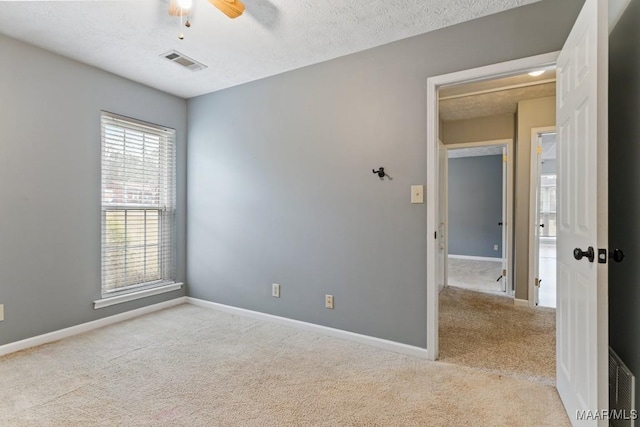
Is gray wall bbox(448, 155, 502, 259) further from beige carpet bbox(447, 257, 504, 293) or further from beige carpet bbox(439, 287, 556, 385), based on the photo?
beige carpet bbox(439, 287, 556, 385)

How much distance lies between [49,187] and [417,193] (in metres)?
3.08

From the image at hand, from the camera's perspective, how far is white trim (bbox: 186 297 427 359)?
2.50 meters

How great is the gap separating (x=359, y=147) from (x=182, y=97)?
2420 mm

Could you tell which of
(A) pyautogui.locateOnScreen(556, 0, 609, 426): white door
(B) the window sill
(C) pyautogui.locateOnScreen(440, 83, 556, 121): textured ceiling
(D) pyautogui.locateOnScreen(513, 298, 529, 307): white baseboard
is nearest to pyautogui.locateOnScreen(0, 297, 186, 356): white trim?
(B) the window sill

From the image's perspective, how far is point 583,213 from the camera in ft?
4.84

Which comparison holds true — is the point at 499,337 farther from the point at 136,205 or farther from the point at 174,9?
the point at 136,205

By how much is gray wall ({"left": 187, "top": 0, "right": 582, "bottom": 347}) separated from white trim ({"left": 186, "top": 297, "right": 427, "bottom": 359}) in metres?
0.05

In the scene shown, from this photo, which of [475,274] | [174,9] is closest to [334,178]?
[174,9]

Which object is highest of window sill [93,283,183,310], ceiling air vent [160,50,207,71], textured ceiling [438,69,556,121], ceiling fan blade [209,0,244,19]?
textured ceiling [438,69,556,121]

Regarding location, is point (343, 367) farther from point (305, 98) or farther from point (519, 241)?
point (519, 241)

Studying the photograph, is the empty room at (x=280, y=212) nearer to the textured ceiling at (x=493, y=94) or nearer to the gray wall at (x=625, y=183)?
the gray wall at (x=625, y=183)

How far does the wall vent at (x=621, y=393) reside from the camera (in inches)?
54.3

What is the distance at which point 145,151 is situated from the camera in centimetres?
349

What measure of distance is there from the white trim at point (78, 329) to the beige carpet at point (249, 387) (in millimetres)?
91
